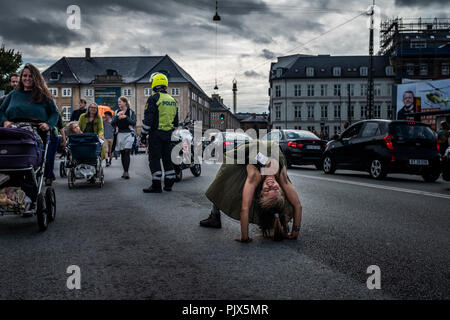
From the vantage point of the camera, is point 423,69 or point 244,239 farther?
point 423,69

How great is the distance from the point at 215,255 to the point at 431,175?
991 cm

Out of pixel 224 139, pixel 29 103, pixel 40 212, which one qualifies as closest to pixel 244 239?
pixel 40 212

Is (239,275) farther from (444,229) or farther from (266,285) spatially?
(444,229)

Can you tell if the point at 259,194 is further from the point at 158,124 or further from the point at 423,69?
the point at 423,69

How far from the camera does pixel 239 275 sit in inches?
138

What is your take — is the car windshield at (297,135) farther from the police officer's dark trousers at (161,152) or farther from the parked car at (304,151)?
the police officer's dark trousers at (161,152)

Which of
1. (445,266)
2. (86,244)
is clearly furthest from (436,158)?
(86,244)

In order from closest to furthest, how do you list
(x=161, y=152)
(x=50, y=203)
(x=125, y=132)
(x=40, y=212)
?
(x=40, y=212)
(x=50, y=203)
(x=161, y=152)
(x=125, y=132)

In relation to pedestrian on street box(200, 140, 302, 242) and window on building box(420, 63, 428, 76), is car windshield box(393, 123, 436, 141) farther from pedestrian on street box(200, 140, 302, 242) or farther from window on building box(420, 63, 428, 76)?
window on building box(420, 63, 428, 76)

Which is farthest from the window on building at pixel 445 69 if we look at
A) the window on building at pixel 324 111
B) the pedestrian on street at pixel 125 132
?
the pedestrian on street at pixel 125 132

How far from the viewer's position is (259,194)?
4672mm

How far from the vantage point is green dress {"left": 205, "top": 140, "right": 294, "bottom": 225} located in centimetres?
467

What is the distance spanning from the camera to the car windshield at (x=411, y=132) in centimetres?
1247

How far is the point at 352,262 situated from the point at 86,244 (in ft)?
7.98
